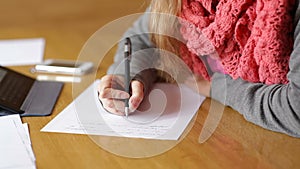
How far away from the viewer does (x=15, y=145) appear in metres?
0.78

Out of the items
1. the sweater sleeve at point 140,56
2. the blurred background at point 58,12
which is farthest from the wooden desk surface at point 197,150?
the blurred background at point 58,12

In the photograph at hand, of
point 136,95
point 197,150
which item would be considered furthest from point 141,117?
point 197,150

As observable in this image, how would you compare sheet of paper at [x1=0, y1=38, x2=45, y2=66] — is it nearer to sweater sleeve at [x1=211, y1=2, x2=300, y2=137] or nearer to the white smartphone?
the white smartphone

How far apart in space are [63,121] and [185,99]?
23 cm

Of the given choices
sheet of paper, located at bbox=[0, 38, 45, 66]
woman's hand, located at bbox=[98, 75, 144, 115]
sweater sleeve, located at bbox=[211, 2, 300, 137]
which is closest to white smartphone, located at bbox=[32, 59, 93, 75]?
sheet of paper, located at bbox=[0, 38, 45, 66]

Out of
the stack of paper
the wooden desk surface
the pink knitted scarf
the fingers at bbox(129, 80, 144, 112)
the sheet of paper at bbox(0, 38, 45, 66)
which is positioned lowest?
the wooden desk surface

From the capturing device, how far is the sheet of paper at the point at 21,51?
3.79 feet

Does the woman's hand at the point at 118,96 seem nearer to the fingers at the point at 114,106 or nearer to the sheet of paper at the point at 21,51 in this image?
the fingers at the point at 114,106

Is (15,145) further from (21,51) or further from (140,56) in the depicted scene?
(21,51)

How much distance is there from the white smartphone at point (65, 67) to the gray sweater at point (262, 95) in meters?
0.10

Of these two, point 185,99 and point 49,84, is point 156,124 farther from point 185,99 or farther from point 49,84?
point 49,84

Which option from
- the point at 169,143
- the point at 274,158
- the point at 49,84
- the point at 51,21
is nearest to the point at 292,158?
the point at 274,158

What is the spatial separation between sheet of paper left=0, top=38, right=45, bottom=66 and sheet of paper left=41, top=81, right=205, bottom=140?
0.25m

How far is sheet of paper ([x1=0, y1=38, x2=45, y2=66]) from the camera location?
116 cm
